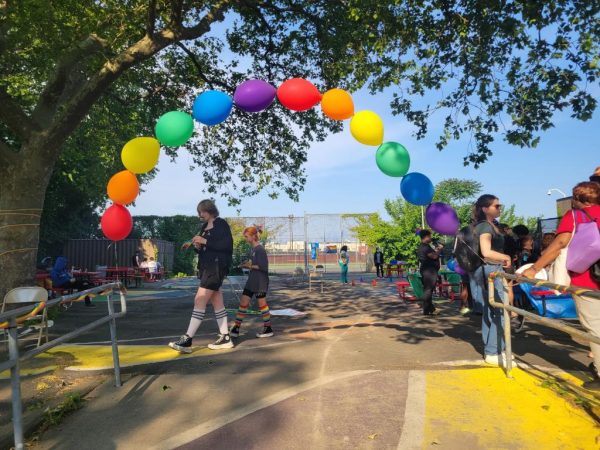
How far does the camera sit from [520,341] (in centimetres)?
579

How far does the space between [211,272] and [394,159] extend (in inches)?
114

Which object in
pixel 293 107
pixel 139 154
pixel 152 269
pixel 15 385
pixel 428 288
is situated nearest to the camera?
pixel 15 385

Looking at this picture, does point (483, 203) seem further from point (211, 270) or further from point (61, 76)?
point (61, 76)

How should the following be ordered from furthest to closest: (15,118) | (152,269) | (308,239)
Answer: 1. (308,239)
2. (152,269)
3. (15,118)

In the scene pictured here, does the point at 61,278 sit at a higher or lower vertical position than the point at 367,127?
lower

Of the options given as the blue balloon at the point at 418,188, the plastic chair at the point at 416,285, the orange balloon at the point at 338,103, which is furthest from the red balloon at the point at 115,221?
the plastic chair at the point at 416,285

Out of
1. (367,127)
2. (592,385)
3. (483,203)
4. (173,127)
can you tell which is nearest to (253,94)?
(173,127)

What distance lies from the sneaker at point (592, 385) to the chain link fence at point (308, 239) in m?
22.3

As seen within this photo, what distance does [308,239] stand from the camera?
27.4 metres

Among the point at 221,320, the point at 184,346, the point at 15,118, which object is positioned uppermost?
the point at 15,118

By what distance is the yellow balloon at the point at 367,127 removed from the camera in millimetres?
5801

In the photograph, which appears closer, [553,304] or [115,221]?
[115,221]

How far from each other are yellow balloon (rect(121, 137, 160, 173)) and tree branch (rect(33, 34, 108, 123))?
3.72 m

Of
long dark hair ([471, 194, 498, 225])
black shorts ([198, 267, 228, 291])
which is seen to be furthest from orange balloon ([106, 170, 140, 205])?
long dark hair ([471, 194, 498, 225])
